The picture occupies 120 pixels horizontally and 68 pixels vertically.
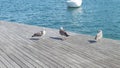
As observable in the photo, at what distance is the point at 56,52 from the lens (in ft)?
47.1

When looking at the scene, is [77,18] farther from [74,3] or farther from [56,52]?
[56,52]

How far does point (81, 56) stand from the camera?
44.1 feet

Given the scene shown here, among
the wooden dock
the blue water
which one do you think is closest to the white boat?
the blue water

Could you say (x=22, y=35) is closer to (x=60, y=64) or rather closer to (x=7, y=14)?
(x=60, y=64)

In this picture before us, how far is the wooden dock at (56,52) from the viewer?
12.5 m

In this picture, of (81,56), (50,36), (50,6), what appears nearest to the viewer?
(81,56)

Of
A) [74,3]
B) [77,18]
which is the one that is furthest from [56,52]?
[74,3]

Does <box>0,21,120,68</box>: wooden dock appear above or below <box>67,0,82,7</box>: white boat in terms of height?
above

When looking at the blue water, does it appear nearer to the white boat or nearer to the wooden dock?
the white boat

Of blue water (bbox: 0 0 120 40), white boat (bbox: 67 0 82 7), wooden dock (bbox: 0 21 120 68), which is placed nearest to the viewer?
wooden dock (bbox: 0 21 120 68)

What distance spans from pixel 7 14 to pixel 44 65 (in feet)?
127

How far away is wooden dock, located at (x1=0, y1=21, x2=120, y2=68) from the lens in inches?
492

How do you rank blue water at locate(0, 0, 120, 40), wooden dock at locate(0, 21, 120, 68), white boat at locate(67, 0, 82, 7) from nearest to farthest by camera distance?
wooden dock at locate(0, 21, 120, 68), blue water at locate(0, 0, 120, 40), white boat at locate(67, 0, 82, 7)

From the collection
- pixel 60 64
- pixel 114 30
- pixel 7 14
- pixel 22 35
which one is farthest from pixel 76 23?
pixel 60 64
